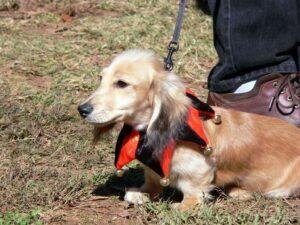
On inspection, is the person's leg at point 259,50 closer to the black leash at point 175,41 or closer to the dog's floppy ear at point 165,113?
the black leash at point 175,41

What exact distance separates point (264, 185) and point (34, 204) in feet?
3.78

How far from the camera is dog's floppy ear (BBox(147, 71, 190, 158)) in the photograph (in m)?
3.00

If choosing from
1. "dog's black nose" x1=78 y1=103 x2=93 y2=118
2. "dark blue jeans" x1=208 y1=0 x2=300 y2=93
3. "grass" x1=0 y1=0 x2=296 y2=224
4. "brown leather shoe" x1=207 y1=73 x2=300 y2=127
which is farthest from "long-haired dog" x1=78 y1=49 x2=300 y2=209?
"dark blue jeans" x1=208 y1=0 x2=300 y2=93

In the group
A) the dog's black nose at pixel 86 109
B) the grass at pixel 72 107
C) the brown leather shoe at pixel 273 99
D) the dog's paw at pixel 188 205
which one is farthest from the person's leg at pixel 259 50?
the dog's black nose at pixel 86 109

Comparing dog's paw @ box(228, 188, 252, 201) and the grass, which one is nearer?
the grass

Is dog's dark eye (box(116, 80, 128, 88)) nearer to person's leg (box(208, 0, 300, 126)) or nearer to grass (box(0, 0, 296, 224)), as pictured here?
grass (box(0, 0, 296, 224))

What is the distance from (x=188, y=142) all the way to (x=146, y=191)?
45 centimetres

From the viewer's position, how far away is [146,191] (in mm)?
3395

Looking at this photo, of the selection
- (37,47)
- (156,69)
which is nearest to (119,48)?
(37,47)

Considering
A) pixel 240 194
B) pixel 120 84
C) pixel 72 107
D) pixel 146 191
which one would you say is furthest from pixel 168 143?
pixel 72 107

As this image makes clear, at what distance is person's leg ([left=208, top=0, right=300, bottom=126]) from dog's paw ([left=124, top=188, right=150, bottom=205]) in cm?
85

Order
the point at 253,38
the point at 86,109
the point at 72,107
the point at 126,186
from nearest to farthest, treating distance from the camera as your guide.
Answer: the point at 86,109 < the point at 126,186 < the point at 253,38 < the point at 72,107

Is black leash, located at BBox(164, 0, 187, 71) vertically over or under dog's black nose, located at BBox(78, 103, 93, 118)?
over

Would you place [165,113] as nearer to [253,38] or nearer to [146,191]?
[146,191]
